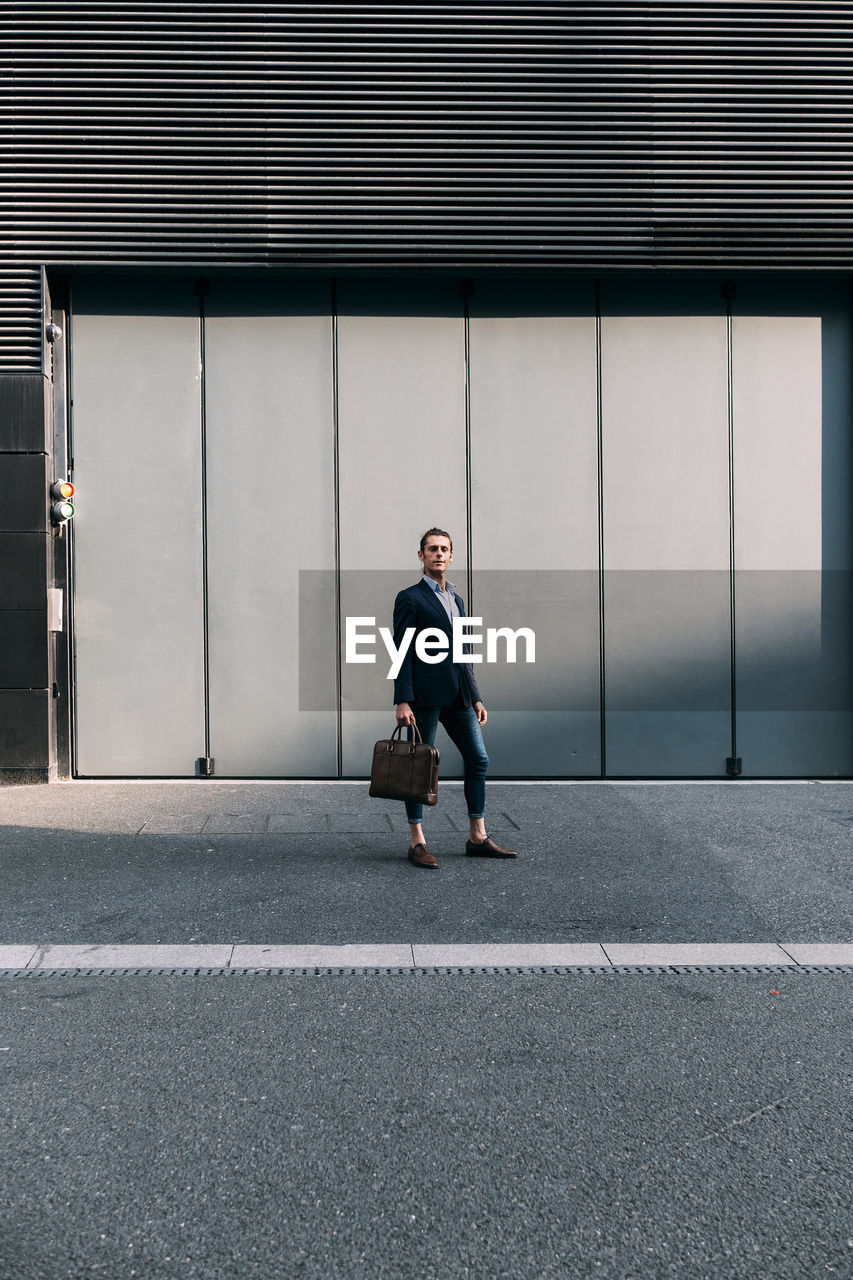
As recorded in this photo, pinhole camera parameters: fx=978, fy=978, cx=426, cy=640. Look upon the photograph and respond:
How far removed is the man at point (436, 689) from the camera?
5941mm

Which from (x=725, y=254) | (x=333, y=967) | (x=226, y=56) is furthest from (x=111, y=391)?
(x=333, y=967)

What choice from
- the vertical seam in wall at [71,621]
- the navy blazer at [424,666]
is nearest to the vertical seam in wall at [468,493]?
the navy blazer at [424,666]

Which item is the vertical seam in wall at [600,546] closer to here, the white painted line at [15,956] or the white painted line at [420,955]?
the white painted line at [420,955]

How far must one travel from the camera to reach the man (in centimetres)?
594

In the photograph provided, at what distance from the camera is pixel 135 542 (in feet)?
29.9

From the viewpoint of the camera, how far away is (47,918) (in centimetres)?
498

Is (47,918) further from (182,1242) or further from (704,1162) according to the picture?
(704,1162)

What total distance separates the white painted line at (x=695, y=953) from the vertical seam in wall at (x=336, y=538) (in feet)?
16.0

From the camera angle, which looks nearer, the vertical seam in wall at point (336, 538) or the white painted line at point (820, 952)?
the white painted line at point (820, 952)

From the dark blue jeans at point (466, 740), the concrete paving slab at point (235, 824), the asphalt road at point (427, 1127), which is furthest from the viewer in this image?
the concrete paving slab at point (235, 824)

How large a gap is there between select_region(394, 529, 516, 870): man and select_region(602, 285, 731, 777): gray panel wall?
3.47m

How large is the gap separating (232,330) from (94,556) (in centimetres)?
248

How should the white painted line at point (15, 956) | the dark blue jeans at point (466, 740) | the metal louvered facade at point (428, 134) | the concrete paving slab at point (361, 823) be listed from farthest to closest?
the metal louvered facade at point (428, 134), the concrete paving slab at point (361, 823), the dark blue jeans at point (466, 740), the white painted line at point (15, 956)

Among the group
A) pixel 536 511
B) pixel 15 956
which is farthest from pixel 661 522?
pixel 15 956
